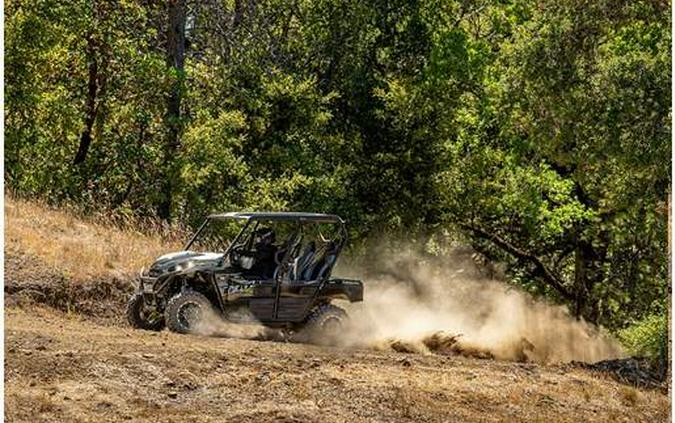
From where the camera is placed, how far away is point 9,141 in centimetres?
2598

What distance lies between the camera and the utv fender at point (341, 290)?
51.9 ft

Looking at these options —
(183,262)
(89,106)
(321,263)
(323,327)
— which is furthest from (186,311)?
(89,106)

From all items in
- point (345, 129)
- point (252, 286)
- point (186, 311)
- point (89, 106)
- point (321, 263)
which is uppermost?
point (345, 129)

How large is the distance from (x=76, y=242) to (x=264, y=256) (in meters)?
4.47

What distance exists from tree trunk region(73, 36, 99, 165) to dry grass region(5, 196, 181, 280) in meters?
7.16

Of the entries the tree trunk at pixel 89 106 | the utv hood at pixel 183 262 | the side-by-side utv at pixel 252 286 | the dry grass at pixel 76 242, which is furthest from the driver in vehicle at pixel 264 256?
the tree trunk at pixel 89 106

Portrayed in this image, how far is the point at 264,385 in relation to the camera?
11.2 m

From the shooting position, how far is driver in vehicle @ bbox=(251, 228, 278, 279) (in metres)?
15.6

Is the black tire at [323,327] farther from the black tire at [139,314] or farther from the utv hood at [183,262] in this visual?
the black tire at [139,314]

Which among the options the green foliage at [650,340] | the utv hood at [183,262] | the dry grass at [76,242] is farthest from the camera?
the dry grass at [76,242]

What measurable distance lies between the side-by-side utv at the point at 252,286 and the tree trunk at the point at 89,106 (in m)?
13.7

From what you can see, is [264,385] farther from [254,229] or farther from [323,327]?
[254,229]

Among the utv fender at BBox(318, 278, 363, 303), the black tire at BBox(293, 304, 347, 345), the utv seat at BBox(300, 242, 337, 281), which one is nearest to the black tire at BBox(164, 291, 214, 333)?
the black tire at BBox(293, 304, 347, 345)

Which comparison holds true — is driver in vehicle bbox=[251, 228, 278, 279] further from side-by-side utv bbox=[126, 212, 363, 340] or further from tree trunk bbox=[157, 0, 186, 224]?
tree trunk bbox=[157, 0, 186, 224]
